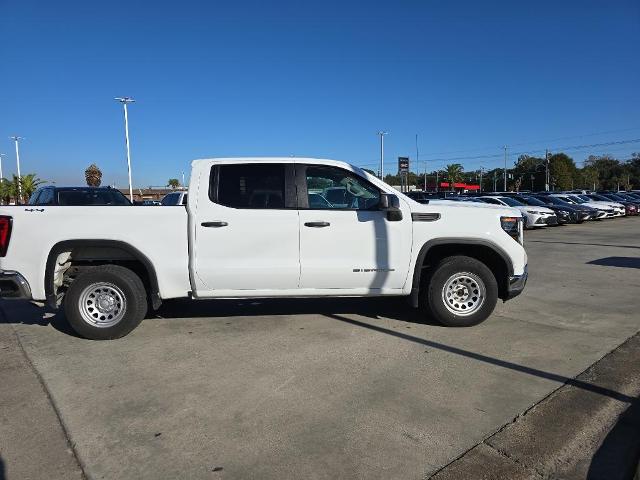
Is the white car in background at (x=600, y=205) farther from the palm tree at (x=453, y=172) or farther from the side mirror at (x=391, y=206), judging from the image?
the palm tree at (x=453, y=172)

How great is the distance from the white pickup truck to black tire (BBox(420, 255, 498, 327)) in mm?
11

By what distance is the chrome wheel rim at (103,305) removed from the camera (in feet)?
16.9

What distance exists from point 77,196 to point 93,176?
42953 mm

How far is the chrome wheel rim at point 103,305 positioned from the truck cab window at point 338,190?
2.34 meters

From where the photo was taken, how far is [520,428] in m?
3.23

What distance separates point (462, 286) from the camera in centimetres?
548

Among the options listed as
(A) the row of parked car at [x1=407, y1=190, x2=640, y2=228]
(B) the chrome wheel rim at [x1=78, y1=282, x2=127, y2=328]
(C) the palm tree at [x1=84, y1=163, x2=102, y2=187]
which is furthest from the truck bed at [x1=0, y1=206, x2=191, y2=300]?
(C) the palm tree at [x1=84, y1=163, x2=102, y2=187]

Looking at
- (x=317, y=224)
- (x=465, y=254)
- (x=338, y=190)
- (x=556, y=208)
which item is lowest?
(x=465, y=254)

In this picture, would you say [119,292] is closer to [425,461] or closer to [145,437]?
[145,437]

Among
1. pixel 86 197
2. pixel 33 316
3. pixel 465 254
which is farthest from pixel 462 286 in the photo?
pixel 86 197

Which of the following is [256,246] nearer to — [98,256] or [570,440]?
[98,256]

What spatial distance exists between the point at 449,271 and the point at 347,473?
309cm

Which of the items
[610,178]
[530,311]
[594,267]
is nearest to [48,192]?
[530,311]

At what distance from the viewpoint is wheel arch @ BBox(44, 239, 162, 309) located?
16.3 ft
